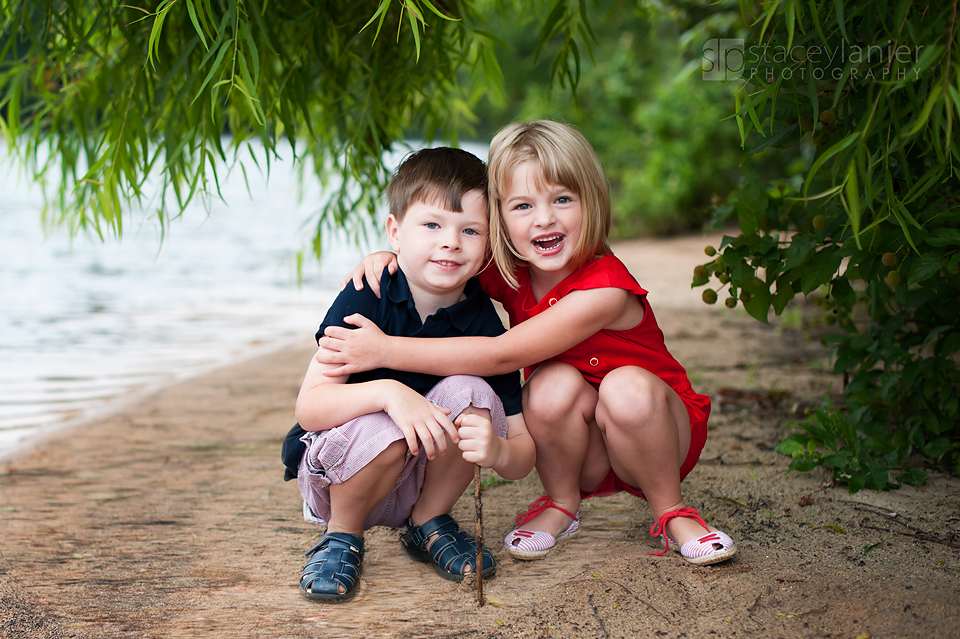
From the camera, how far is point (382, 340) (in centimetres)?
182

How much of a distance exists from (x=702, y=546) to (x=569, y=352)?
57 cm

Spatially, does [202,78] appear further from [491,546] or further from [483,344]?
[491,546]

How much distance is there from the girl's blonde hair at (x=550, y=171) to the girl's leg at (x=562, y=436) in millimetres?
271

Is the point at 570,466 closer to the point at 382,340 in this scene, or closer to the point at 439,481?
the point at 439,481

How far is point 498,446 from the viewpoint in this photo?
5.76ft

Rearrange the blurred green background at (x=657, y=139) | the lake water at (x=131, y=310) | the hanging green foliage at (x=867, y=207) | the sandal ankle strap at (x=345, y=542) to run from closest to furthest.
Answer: the hanging green foliage at (x=867, y=207) → the sandal ankle strap at (x=345, y=542) → the lake water at (x=131, y=310) → the blurred green background at (x=657, y=139)

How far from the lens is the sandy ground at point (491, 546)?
5.54 ft

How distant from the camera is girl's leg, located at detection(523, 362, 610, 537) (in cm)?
194

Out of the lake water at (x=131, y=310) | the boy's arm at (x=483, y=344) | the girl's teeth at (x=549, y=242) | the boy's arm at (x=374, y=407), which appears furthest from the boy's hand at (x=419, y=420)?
the lake water at (x=131, y=310)

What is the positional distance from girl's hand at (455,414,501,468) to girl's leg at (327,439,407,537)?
0.54ft

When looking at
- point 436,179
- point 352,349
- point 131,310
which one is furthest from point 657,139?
point 352,349

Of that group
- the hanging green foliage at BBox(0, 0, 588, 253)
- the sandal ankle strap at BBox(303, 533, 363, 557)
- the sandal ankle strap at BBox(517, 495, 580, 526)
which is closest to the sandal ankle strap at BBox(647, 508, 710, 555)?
the sandal ankle strap at BBox(517, 495, 580, 526)

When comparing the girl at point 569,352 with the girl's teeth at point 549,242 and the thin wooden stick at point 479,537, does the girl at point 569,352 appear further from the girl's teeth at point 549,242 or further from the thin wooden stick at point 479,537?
the thin wooden stick at point 479,537

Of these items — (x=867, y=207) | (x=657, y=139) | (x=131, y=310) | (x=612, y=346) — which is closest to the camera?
(x=867, y=207)
